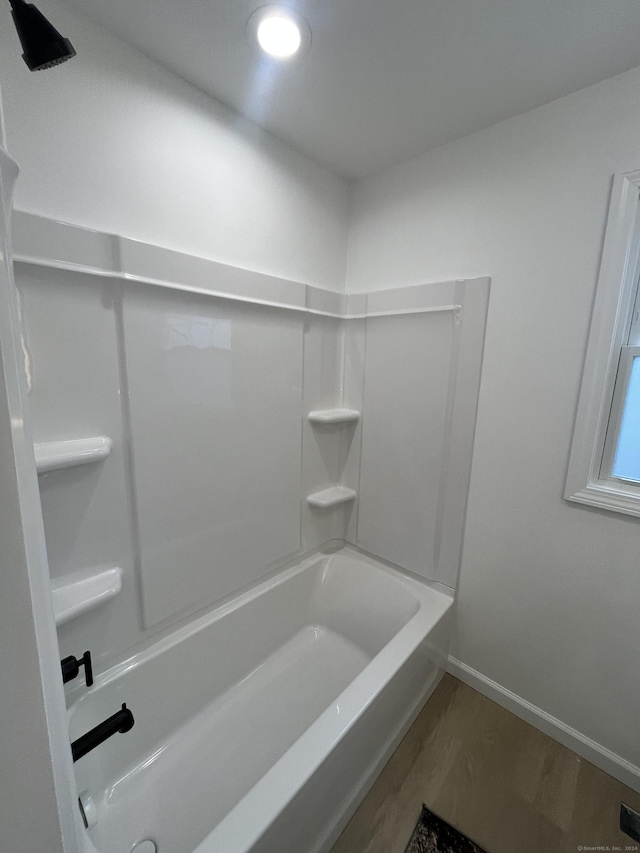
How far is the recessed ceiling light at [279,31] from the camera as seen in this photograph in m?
0.94

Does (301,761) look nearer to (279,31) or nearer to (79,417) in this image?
(79,417)

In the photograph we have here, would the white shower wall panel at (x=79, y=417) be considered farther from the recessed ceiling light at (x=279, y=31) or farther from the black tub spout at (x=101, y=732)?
the recessed ceiling light at (x=279, y=31)

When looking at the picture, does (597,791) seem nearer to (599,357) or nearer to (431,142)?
(599,357)

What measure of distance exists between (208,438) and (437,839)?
156 centimetres

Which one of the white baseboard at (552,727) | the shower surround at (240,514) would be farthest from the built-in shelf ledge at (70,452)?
the white baseboard at (552,727)

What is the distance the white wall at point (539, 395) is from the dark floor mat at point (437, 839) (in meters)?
0.60

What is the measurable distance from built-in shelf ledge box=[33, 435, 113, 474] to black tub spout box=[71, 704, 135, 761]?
2.14ft

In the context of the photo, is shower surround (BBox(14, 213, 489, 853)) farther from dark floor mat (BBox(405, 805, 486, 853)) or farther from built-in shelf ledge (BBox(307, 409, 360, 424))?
dark floor mat (BBox(405, 805, 486, 853))

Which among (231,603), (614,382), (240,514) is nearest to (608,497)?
(614,382)

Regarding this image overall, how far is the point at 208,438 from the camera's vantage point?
4.53ft

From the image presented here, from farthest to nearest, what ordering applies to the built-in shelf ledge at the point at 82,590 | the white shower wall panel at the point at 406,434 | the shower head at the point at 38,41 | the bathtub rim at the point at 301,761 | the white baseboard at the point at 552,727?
the white shower wall panel at the point at 406,434
the white baseboard at the point at 552,727
the built-in shelf ledge at the point at 82,590
the bathtub rim at the point at 301,761
the shower head at the point at 38,41

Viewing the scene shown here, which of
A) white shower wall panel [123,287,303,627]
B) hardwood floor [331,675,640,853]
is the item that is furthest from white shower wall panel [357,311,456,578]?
hardwood floor [331,675,640,853]

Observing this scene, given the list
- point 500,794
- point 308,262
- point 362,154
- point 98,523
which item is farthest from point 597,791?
Result: point 362,154

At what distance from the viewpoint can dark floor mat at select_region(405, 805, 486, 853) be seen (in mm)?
1087
